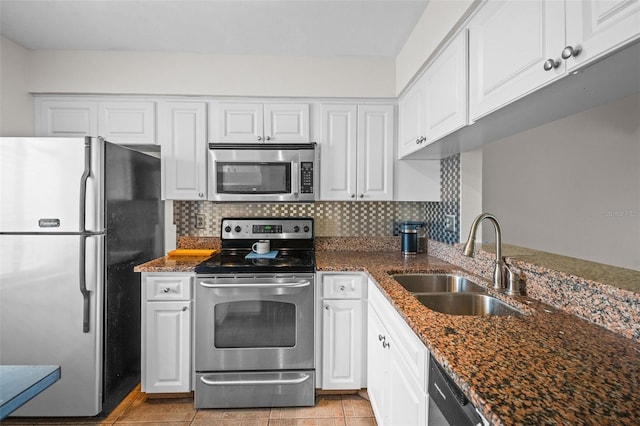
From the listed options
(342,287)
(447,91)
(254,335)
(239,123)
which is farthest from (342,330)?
(239,123)

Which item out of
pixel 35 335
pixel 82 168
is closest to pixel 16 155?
pixel 82 168

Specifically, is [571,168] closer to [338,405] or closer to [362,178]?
[362,178]

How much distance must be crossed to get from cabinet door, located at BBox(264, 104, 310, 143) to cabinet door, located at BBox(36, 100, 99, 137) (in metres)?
1.31

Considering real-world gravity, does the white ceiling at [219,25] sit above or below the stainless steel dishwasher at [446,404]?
above

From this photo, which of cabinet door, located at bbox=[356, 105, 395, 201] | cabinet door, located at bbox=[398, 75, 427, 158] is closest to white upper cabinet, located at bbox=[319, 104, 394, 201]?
cabinet door, located at bbox=[356, 105, 395, 201]

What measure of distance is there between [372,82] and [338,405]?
7.64ft

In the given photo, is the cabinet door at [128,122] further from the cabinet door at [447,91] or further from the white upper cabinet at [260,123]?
the cabinet door at [447,91]

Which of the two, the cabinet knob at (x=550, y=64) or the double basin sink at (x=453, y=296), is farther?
the double basin sink at (x=453, y=296)

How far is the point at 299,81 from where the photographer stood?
2502 mm

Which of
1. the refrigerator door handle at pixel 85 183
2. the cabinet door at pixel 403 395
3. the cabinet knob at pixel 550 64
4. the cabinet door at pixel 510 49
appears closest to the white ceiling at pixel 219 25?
the cabinet door at pixel 510 49

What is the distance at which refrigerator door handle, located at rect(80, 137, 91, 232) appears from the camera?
1.90 metres

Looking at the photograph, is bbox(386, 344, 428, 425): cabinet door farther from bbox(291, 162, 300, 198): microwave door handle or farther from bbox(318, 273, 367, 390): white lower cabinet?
bbox(291, 162, 300, 198): microwave door handle

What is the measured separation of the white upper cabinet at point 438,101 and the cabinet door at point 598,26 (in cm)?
59

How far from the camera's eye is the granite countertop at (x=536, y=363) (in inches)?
25.0
